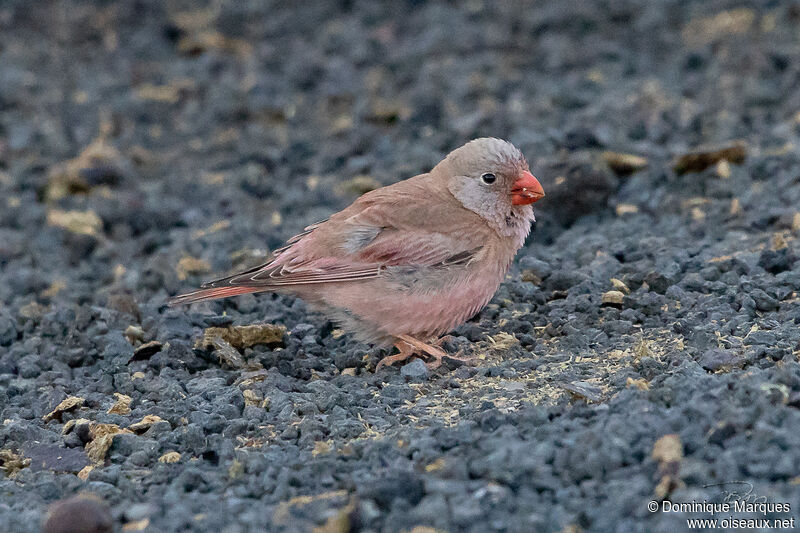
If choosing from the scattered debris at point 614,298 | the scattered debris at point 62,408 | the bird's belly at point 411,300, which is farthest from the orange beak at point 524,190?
the scattered debris at point 62,408

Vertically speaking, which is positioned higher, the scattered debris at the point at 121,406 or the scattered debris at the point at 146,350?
the scattered debris at the point at 146,350

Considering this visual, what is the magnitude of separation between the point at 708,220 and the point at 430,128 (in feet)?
8.44

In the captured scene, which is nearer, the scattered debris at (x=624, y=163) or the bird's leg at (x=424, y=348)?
the bird's leg at (x=424, y=348)

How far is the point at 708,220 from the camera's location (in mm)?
6262

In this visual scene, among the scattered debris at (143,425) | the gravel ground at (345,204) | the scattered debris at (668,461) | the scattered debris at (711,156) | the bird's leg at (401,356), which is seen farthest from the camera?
the scattered debris at (711,156)

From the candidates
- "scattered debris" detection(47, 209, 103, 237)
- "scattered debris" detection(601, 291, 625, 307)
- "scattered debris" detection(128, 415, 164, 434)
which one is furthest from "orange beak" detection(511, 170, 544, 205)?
"scattered debris" detection(47, 209, 103, 237)

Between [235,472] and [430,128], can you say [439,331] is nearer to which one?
[235,472]

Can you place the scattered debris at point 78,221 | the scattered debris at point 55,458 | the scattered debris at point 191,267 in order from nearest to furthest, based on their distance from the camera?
the scattered debris at point 55,458 → the scattered debris at point 191,267 → the scattered debris at point 78,221

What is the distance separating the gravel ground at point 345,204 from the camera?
3691 mm

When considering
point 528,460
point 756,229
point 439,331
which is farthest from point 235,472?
point 756,229

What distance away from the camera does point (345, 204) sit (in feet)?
23.6

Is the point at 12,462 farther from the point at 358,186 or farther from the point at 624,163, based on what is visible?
the point at 624,163

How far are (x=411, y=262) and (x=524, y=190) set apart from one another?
0.73 metres

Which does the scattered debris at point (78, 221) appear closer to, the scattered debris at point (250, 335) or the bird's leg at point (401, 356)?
the scattered debris at point (250, 335)
